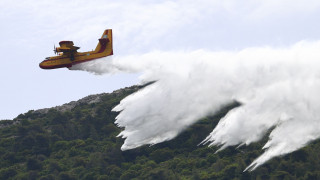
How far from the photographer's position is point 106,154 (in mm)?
120312

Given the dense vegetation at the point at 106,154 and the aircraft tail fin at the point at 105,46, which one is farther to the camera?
the dense vegetation at the point at 106,154

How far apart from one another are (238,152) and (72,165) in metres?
33.8

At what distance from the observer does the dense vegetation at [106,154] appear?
94.9 meters

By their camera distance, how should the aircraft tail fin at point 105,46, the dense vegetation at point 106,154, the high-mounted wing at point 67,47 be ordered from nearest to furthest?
the high-mounted wing at point 67,47
the aircraft tail fin at point 105,46
the dense vegetation at point 106,154

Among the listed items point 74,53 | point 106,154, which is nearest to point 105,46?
point 74,53

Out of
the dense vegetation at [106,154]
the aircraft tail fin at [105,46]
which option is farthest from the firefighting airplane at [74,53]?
the dense vegetation at [106,154]

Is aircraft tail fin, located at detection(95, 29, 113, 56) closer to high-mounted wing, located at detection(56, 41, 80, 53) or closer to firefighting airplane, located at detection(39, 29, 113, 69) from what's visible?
firefighting airplane, located at detection(39, 29, 113, 69)

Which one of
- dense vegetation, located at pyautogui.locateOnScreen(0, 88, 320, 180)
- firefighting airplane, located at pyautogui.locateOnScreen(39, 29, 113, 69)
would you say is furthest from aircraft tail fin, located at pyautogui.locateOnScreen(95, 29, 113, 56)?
dense vegetation, located at pyautogui.locateOnScreen(0, 88, 320, 180)

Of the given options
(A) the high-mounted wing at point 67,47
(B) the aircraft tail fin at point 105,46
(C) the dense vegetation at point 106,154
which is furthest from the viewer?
(C) the dense vegetation at point 106,154

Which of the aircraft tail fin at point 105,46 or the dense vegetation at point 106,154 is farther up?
the aircraft tail fin at point 105,46

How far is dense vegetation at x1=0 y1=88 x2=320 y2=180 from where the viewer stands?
94.9 meters

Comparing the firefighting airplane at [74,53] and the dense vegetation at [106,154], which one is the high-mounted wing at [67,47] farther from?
the dense vegetation at [106,154]

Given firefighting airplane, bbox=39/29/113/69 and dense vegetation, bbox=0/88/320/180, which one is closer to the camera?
firefighting airplane, bbox=39/29/113/69

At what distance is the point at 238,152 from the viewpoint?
106 m
